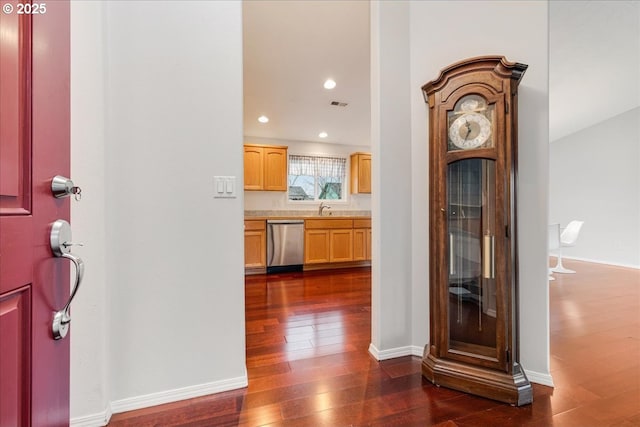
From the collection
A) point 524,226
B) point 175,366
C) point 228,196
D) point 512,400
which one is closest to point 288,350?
point 175,366

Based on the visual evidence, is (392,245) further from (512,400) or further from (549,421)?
(549,421)

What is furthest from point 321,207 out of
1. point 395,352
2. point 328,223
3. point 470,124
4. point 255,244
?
point 470,124

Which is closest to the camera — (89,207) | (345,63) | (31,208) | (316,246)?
(31,208)

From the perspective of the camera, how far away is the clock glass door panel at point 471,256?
163cm

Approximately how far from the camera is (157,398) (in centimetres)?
145

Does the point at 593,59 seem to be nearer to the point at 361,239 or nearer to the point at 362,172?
the point at 362,172

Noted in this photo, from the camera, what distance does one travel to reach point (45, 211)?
58 cm

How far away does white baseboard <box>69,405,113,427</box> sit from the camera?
4.15 ft

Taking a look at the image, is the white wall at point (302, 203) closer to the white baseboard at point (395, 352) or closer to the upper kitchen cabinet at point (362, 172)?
the upper kitchen cabinet at point (362, 172)

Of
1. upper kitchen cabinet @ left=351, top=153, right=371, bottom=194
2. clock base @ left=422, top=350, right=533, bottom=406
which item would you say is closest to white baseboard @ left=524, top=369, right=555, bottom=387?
clock base @ left=422, top=350, right=533, bottom=406

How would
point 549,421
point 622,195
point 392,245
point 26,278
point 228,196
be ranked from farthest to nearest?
1. point 622,195
2. point 392,245
3. point 228,196
4. point 549,421
5. point 26,278

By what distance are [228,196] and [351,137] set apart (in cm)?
397

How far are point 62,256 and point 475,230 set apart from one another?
6.20 ft

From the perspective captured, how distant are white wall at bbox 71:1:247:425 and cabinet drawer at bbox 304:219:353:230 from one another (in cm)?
307
